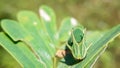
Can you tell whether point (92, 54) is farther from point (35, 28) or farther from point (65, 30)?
point (65, 30)

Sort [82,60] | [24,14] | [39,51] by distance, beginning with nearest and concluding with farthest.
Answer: [82,60], [39,51], [24,14]

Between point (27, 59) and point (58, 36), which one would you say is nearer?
point (27, 59)

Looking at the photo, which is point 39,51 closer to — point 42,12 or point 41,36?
point 41,36

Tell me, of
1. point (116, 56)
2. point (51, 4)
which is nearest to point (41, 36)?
point (116, 56)

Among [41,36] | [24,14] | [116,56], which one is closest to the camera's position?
[41,36]

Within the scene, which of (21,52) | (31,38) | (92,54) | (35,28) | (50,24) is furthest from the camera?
(50,24)

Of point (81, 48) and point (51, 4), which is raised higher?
point (81, 48)

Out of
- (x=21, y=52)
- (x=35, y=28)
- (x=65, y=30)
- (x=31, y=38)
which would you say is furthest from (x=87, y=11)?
(x=21, y=52)
